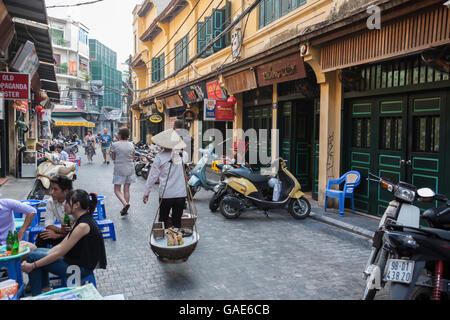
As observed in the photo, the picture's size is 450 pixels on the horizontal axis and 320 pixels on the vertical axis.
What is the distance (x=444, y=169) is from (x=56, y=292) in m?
6.58

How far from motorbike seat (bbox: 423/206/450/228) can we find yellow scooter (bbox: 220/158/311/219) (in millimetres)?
4480

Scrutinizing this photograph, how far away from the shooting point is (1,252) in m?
3.70

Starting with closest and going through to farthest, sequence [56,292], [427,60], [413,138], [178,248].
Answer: [56,292], [178,248], [427,60], [413,138]

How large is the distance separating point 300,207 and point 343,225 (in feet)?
3.80

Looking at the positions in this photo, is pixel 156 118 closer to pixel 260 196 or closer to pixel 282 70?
pixel 282 70

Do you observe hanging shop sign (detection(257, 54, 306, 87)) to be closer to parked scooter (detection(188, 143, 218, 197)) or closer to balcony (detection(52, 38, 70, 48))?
parked scooter (detection(188, 143, 218, 197))

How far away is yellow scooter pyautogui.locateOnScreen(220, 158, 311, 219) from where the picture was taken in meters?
8.48

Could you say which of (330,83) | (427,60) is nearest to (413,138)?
(427,60)

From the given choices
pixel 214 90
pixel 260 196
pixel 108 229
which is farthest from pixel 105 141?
pixel 108 229

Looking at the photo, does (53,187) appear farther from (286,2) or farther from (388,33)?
(286,2)

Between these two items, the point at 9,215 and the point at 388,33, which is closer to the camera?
the point at 9,215

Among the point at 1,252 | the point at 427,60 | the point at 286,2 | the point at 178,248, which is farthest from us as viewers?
the point at 286,2

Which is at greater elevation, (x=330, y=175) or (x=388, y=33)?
(x=388, y=33)

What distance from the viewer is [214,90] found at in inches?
614
